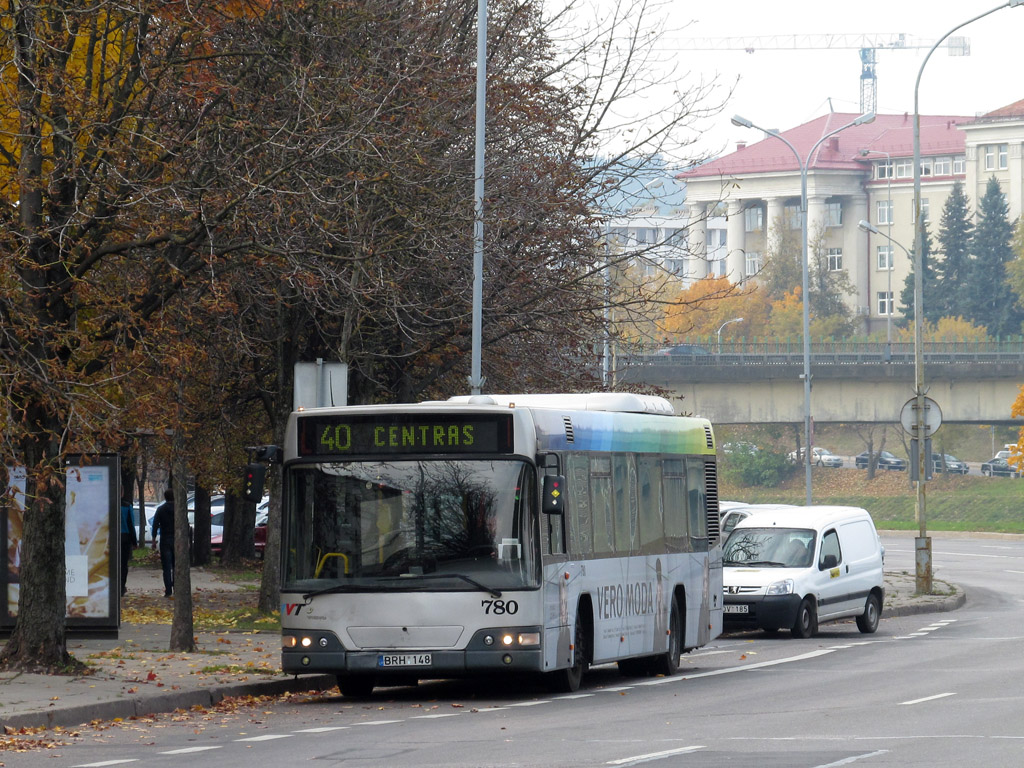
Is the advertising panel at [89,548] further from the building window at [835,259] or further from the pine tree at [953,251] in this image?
the building window at [835,259]

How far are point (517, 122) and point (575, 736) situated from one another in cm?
1545

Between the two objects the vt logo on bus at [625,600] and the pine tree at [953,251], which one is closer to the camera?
the vt logo on bus at [625,600]

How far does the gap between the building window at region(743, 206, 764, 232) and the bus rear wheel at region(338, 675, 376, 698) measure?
133624 millimetres

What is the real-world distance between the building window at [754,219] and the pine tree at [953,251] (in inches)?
628

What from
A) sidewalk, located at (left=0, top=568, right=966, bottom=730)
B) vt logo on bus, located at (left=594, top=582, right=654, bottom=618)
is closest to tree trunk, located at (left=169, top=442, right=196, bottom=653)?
sidewalk, located at (left=0, top=568, right=966, bottom=730)

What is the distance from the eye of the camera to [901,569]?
1884 inches

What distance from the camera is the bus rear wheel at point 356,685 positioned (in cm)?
1723

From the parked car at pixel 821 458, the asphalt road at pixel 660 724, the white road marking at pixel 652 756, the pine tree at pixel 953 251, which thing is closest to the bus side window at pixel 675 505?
the asphalt road at pixel 660 724

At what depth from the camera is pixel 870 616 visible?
27.9m

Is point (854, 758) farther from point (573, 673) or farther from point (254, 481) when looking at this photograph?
point (254, 481)

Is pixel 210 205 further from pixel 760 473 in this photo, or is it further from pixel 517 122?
pixel 760 473

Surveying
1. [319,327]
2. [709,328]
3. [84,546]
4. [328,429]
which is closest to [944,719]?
[328,429]

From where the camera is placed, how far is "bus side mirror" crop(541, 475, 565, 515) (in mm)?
16078

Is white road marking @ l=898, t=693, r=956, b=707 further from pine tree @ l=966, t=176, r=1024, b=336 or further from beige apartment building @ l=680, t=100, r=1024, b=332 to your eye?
beige apartment building @ l=680, t=100, r=1024, b=332
